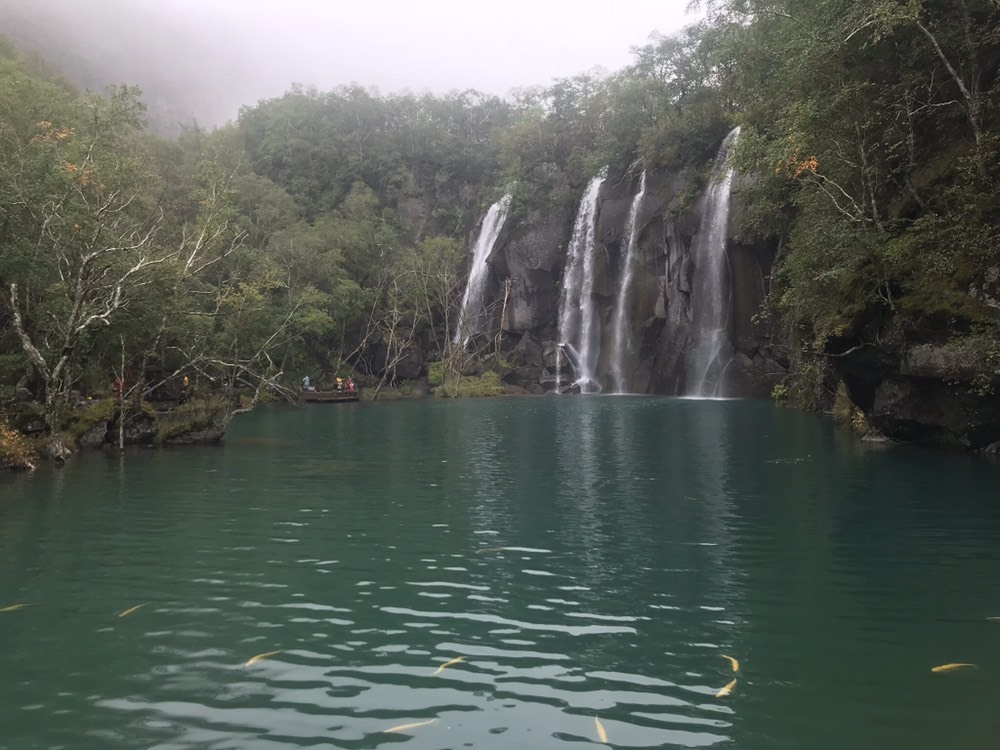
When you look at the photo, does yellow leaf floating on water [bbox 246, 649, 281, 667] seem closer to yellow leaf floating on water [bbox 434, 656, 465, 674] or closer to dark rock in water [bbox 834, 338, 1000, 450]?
yellow leaf floating on water [bbox 434, 656, 465, 674]

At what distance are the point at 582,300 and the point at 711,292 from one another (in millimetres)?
10479

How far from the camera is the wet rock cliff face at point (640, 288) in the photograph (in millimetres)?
39812

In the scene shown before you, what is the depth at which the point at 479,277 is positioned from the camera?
2202 inches

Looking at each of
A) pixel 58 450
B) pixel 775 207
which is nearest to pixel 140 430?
pixel 58 450

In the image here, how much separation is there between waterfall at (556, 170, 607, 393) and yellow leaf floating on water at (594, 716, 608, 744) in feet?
145

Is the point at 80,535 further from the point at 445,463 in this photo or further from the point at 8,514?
the point at 445,463

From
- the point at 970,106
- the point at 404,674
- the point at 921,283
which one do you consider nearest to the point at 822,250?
the point at 921,283

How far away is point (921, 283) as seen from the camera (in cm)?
1573

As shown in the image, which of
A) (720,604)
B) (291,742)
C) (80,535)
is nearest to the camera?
(291,742)

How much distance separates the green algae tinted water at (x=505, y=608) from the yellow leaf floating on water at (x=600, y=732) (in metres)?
0.06

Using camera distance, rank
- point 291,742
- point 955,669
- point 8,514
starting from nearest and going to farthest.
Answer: point 291,742 < point 955,669 < point 8,514

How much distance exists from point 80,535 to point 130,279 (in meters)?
12.0

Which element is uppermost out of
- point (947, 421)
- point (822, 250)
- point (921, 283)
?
point (822, 250)

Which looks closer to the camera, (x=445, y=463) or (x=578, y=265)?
(x=445, y=463)
